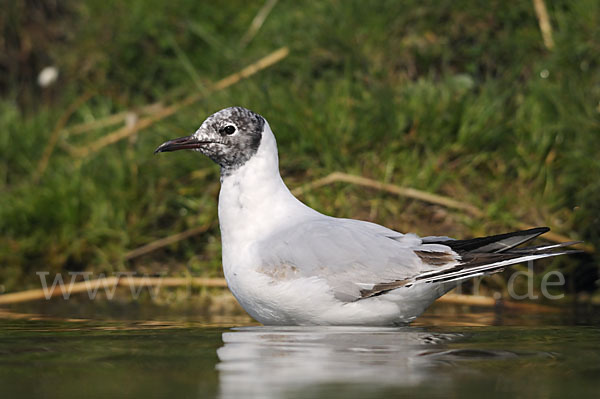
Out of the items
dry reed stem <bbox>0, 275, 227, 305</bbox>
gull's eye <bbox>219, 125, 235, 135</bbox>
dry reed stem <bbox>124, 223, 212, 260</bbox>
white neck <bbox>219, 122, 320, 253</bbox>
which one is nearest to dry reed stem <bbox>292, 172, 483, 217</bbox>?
dry reed stem <bbox>124, 223, 212, 260</bbox>

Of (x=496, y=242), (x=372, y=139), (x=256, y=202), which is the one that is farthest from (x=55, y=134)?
(x=496, y=242)

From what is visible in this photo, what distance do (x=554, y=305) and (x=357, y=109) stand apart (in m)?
2.02

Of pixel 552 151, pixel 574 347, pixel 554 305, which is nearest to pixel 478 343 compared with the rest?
pixel 574 347

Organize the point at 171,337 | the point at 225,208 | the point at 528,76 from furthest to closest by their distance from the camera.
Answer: the point at 528,76 → the point at 225,208 → the point at 171,337

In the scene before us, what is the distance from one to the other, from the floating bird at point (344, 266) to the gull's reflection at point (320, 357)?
0.09 meters

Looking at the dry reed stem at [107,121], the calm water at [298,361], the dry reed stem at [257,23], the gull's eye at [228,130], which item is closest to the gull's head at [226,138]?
the gull's eye at [228,130]

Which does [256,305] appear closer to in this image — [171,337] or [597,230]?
[171,337]

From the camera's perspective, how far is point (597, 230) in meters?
5.39

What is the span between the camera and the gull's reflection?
96.4 inches

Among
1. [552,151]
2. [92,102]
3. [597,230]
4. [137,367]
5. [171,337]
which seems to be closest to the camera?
[137,367]

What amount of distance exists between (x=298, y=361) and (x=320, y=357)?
0.33 ft

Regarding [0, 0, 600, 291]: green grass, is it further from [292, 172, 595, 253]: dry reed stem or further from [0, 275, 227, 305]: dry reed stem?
[0, 275, 227, 305]: dry reed stem

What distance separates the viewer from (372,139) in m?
6.16

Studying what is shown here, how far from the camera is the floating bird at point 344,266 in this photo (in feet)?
12.3
